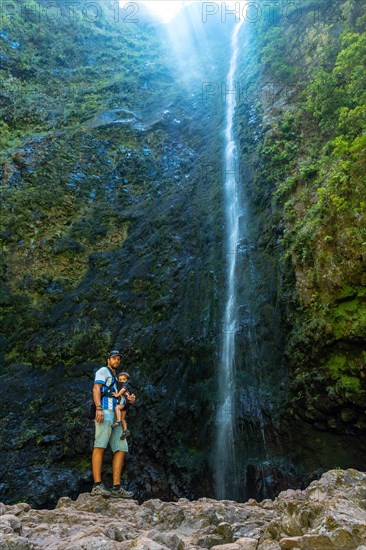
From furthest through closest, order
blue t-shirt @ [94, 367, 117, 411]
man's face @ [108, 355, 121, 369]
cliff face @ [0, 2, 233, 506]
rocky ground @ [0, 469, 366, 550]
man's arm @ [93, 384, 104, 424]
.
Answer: cliff face @ [0, 2, 233, 506], man's face @ [108, 355, 121, 369], blue t-shirt @ [94, 367, 117, 411], man's arm @ [93, 384, 104, 424], rocky ground @ [0, 469, 366, 550]

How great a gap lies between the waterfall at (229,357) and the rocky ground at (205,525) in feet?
7.73

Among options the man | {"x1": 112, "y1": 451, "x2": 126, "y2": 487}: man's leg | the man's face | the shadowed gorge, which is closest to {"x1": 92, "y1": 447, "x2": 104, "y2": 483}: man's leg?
the man

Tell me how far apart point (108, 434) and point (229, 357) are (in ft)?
11.6

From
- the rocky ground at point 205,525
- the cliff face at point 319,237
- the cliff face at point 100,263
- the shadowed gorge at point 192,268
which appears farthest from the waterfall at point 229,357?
the rocky ground at point 205,525

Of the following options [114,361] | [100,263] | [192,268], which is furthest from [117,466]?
[100,263]

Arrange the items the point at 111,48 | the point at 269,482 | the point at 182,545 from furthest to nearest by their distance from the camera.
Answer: the point at 111,48 < the point at 269,482 < the point at 182,545

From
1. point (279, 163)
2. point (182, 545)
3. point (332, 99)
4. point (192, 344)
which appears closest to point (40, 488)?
point (192, 344)

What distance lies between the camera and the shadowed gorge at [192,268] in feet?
23.5

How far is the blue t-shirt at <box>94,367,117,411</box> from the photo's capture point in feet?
18.2

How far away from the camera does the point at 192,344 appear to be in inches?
352

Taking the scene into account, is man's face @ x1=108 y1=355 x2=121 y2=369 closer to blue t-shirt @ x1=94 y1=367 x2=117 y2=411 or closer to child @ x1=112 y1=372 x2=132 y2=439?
blue t-shirt @ x1=94 y1=367 x2=117 y2=411

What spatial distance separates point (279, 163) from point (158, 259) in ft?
13.5

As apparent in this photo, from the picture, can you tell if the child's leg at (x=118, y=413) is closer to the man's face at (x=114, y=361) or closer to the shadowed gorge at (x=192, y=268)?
the man's face at (x=114, y=361)

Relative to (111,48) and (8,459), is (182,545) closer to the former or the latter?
(8,459)
